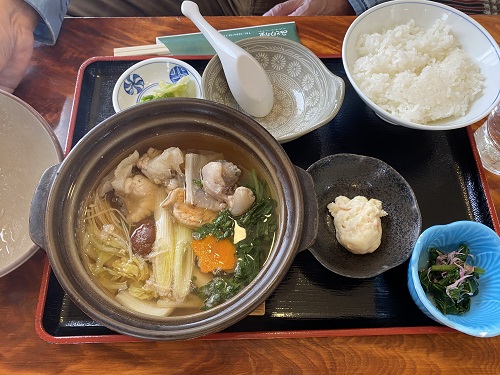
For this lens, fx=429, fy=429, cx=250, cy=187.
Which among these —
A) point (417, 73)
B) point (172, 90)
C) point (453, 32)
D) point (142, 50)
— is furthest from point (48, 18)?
point (453, 32)

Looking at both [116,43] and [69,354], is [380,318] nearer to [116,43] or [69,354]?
[69,354]

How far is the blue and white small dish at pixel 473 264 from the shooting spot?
1310 millimetres

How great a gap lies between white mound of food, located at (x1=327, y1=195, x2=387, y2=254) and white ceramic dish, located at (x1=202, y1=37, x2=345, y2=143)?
0.34 m

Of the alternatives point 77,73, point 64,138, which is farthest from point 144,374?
point 77,73

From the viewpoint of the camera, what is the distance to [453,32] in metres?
1.85

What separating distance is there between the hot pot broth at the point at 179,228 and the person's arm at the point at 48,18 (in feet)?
2.81

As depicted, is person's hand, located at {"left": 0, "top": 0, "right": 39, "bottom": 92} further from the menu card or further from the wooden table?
the wooden table

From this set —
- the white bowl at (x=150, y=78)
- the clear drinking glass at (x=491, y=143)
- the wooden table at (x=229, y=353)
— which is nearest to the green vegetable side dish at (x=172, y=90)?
the white bowl at (x=150, y=78)

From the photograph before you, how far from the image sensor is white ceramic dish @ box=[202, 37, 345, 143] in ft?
5.53

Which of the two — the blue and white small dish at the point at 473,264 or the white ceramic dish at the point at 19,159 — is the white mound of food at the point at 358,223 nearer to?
the blue and white small dish at the point at 473,264

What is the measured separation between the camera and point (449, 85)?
169 cm

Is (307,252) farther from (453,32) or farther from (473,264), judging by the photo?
(453,32)

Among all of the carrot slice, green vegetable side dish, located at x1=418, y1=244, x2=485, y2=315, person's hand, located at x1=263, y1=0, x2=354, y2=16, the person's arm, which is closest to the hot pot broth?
the carrot slice

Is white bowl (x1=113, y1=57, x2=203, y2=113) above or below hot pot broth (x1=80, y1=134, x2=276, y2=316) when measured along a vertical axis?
above
